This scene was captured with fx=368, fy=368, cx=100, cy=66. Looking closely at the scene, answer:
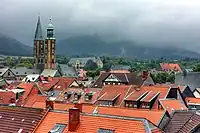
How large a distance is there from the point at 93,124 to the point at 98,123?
1.65 feet

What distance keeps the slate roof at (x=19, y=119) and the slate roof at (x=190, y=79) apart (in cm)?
6917

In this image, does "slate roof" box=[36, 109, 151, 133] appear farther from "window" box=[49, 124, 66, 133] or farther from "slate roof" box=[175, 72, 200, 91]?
"slate roof" box=[175, 72, 200, 91]

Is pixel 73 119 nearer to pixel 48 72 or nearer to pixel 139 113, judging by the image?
pixel 139 113

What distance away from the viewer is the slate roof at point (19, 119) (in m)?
37.3

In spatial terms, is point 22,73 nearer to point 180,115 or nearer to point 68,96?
point 68,96

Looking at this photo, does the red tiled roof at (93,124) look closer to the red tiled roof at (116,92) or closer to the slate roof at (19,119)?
the slate roof at (19,119)

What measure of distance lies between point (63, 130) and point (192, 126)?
1322 centimetres

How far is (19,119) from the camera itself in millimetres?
38812

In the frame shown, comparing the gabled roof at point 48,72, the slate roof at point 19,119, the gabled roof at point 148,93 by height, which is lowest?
the gabled roof at point 48,72

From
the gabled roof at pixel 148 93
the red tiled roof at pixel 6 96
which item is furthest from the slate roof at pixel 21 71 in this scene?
the gabled roof at pixel 148 93

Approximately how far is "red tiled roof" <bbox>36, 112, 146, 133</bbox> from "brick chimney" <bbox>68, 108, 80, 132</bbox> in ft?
1.31

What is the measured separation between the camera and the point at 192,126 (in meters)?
37.7

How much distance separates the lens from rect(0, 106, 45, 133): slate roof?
37.3 meters

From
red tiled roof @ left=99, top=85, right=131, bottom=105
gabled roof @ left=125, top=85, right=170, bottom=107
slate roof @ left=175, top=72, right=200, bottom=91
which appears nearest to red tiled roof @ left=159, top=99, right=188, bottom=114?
gabled roof @ left=125, top=85, right=170, bottom=107
